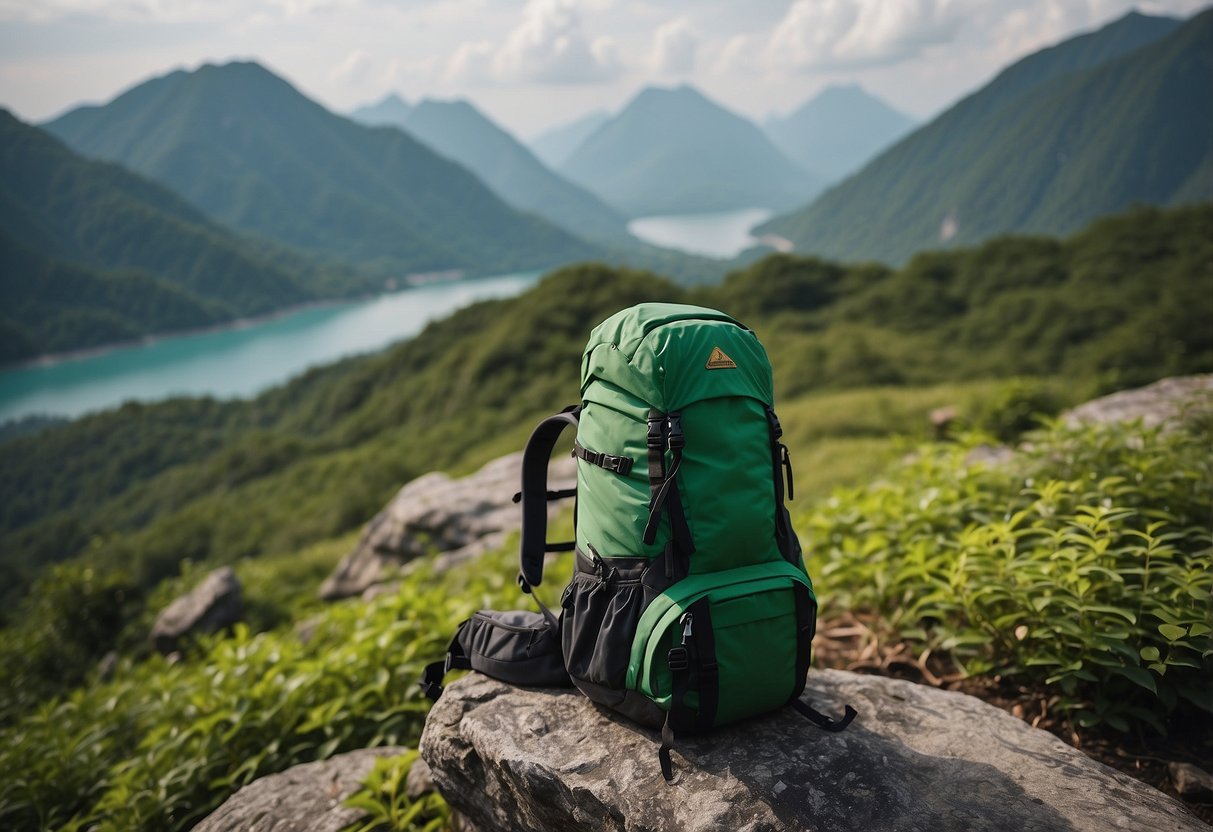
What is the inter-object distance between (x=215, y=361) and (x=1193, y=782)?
119295 millimetres

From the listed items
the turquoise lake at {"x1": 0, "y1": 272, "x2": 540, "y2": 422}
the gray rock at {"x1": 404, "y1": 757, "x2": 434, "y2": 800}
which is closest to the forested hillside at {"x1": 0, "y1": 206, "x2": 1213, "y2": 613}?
the gray rock at {"x1": 404, "y1": 757, "x2": 434, "y2": 800}

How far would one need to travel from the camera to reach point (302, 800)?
132 inches

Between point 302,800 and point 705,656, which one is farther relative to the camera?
point 302,800

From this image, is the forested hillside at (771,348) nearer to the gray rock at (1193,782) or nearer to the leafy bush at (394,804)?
the gray rock at (1193,782)

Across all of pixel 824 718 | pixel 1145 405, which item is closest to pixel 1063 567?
pixel 824 718

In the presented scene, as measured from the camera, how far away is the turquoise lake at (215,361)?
3558 inches

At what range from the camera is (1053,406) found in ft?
29.2

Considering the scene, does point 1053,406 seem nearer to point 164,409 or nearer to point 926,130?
point 164,409

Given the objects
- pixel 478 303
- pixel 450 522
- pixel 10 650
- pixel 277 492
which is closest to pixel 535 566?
pixel 450 522

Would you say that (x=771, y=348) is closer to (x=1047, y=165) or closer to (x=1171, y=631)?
(x=1171, y=631)

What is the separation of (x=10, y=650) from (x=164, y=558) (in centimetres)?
1306

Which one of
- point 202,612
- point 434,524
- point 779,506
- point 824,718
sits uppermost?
point 779,506

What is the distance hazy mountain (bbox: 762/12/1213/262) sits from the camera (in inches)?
5039

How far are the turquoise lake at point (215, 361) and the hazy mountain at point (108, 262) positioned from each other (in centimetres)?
460
